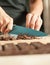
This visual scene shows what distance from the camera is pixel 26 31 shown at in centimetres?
76

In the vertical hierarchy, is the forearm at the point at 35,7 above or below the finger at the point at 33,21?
above

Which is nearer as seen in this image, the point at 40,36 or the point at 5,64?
the point at 5,64

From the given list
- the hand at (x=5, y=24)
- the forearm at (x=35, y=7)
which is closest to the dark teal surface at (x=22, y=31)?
the hand at (x=5, y=24)

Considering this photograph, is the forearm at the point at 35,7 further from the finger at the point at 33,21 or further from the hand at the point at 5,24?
the hand at the point at 5,24

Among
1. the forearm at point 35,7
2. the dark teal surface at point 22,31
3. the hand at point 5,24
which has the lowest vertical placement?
the dark teal surface at point 22,31

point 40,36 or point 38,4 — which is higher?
point 38,4

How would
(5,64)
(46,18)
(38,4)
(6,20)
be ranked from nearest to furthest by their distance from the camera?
(5,64) < (6,20) < (38,4) < (46,18)

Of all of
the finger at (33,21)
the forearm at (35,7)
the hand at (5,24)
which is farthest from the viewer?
the forearm at (35,7)

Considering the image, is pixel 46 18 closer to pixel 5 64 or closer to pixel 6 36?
pixel 6 36

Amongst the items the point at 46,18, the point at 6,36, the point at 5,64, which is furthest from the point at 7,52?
the point at 46,18

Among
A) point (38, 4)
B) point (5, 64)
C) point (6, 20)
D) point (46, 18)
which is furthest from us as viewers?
point (46, 18)

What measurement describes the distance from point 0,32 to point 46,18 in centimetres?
49

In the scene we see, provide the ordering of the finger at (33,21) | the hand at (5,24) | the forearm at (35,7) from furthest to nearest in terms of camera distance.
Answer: the forearm at (35,7), the finger at (33,21), the hand at (5,24)

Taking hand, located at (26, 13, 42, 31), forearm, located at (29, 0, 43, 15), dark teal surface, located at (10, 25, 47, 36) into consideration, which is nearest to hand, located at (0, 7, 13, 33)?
dark teal surface, located at (10, 25, 47, 36)
